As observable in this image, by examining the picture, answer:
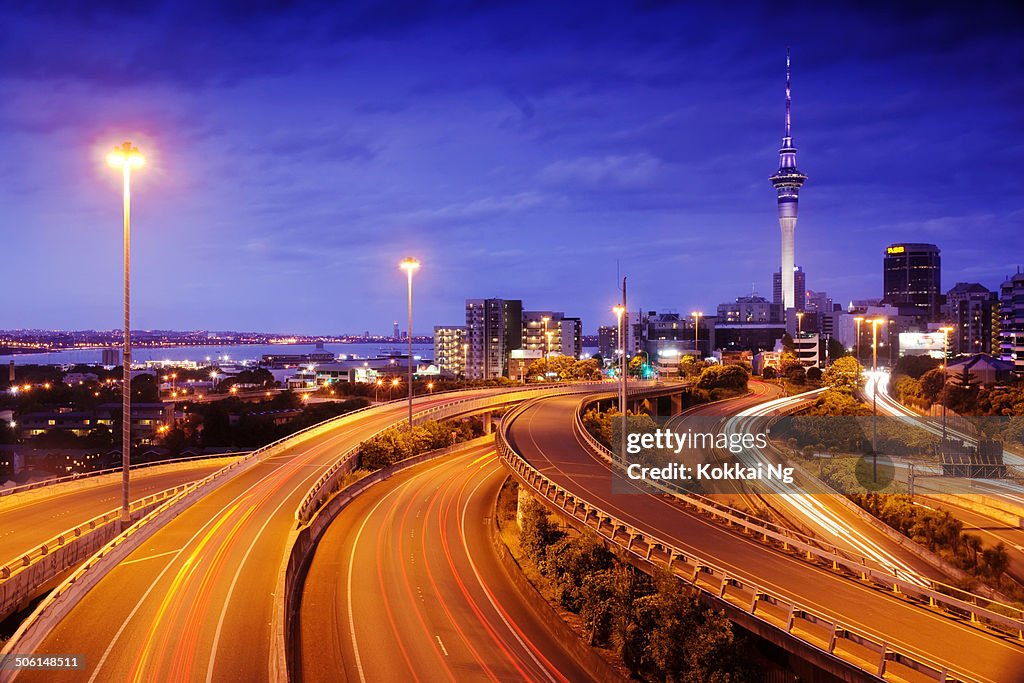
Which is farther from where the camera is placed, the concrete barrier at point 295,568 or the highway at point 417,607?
the highway at point 417,607

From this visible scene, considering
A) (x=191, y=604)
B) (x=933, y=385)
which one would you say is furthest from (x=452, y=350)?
(x=191, y=604)

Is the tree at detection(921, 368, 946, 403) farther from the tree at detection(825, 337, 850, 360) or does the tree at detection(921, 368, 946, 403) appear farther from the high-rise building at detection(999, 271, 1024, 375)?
the tree at detection(825, 337, 850, 360)

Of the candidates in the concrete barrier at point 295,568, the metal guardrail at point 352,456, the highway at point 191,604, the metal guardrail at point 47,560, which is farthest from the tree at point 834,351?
the metal guardrail at point 47,560

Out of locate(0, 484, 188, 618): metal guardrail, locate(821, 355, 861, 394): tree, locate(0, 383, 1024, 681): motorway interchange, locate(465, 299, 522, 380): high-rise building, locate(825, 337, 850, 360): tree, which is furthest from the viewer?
locate(465, 299, 522, 380): high-rise building

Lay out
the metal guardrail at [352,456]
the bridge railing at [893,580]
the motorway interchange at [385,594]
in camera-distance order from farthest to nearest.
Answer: the metal guardrail at [352,456] < the motorway interchange at [385,594] < the bridge railing at [893,580]

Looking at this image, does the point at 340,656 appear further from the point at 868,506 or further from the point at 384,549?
the point at 868,506

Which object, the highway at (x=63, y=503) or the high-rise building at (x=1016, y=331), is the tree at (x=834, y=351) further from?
the highway at (x=63, y=503)

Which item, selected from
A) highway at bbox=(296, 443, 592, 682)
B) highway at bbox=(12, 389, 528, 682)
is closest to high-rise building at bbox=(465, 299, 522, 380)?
highway at bbox=(296, 443, 592, 682)
